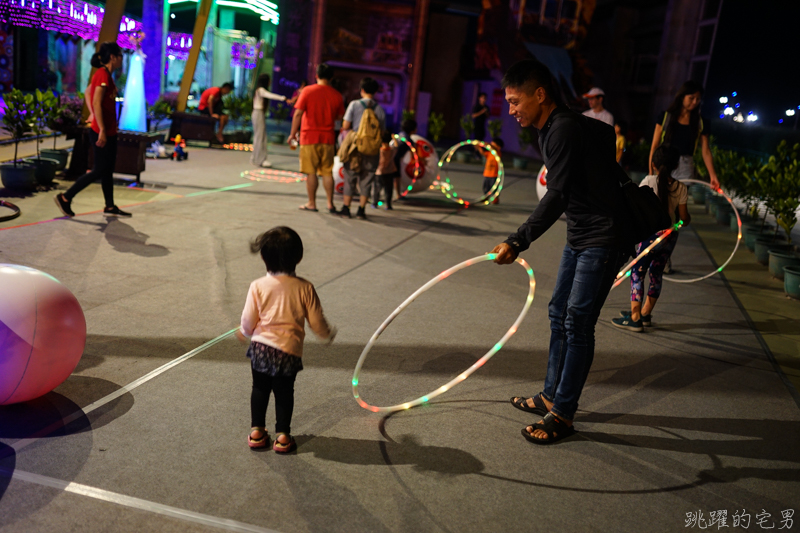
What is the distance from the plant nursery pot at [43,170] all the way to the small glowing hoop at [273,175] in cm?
386

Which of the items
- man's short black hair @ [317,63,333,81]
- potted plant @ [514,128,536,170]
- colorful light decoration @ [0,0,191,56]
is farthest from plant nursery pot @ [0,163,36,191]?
potted plant @ [514,128,536,170]

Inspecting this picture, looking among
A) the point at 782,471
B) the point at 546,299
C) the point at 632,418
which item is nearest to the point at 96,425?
the point at 632,418

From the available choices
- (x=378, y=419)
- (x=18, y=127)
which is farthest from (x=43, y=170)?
(x=378, y=419)

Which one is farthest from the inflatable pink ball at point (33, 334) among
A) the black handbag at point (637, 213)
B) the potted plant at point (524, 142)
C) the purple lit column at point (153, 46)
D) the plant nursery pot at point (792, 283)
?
the purple lit column at point (153, 46)

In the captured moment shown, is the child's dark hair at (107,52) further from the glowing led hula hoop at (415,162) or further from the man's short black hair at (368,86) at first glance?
the glowing led hula hoop at (415,162)

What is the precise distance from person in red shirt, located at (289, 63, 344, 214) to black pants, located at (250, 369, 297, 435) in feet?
21.6

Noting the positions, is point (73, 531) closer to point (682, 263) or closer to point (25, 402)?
point (25, 402)

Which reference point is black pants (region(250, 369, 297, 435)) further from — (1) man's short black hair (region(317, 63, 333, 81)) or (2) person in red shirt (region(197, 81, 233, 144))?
(2) person in red shirt (region(197, 81, 233, 144))

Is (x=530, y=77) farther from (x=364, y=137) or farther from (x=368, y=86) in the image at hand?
(x=368, y=86)

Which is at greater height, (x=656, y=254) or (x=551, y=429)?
(x=656, y=254)

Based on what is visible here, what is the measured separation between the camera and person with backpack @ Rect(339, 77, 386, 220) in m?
9.42

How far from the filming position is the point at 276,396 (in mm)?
3146

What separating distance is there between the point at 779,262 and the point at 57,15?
1336cm

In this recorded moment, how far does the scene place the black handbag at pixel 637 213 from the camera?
3430 millimetres
